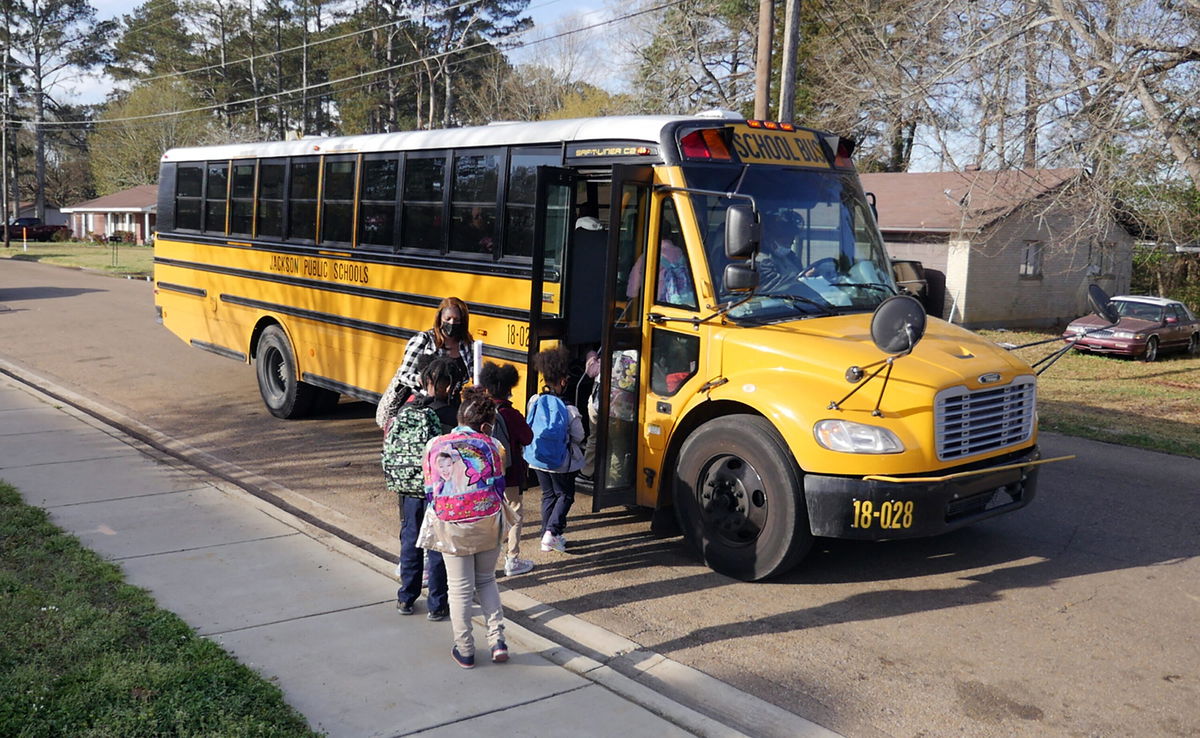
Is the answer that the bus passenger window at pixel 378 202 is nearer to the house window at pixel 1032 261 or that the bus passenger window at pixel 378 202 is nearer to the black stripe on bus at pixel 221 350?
the black stripe on bus at pixel 221 350

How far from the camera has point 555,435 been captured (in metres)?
6.45

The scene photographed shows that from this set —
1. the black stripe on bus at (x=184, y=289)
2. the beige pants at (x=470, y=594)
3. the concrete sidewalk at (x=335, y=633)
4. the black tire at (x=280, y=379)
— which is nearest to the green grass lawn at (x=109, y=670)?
the concrete sidewalk at (x=335, y=633)

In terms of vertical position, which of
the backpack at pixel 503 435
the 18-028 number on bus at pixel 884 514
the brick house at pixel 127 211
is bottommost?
the 18-028 number on bus at pixel 884 514

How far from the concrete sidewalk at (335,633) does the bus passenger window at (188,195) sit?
4704 millimetres

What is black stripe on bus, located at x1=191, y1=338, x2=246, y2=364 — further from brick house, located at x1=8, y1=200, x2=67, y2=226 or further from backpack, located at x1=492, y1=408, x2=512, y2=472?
brick house, located at x1=8, y1=200, x2=67, y2=226

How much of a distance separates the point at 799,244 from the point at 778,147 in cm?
73

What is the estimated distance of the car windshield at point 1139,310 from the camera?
73.7 feet

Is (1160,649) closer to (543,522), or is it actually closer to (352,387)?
(543,522)

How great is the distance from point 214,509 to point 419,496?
282 cm

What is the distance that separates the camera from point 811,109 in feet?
115

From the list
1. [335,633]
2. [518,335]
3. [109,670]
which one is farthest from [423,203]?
[109,670]

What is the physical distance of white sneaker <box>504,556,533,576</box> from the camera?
21.0 feet

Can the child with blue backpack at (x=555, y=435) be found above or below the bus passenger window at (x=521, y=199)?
below

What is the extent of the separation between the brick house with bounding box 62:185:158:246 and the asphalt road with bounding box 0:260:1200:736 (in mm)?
60641
